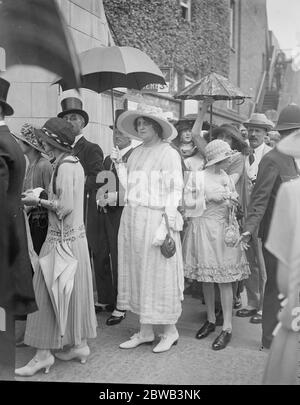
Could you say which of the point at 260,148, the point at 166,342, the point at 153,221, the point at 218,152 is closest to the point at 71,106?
the point at 153,221

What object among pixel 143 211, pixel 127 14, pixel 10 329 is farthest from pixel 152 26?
pixel 10 329

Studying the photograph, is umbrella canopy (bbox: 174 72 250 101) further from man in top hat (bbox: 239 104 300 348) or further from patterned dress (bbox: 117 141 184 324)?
man in top hat (bbox: 239 104 300 348)

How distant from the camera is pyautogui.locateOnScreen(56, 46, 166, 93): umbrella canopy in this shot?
3.19 m

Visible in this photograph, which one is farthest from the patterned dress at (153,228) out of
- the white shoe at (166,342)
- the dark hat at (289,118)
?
the dark hat at (289,118)

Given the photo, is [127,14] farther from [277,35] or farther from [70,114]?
[277,35]

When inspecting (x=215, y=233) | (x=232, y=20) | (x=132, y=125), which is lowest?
(x=215, y=233)

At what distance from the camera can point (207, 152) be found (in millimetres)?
3590

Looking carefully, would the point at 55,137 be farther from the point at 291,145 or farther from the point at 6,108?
the point at 291,145

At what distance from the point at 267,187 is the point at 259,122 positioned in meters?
0.60

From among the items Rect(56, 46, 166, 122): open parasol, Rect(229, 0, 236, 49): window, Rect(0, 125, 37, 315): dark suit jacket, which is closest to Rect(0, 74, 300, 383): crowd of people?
Rect(0, 125, 37, 315): dark suit jacket

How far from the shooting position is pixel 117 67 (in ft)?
11.0

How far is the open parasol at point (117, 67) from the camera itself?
10.5 ft

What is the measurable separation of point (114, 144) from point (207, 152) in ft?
2.33

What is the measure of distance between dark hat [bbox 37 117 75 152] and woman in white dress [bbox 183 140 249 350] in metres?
0.89
